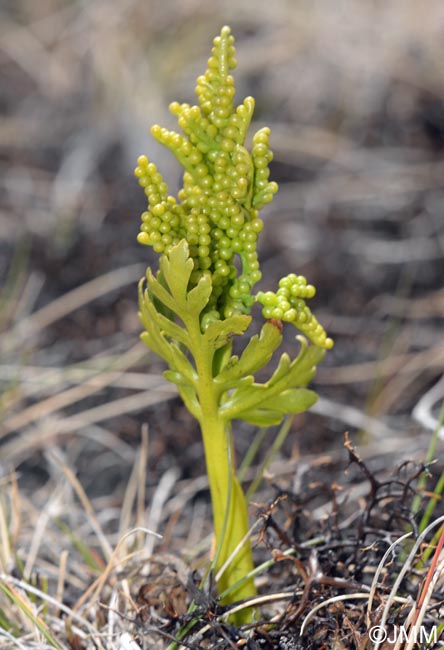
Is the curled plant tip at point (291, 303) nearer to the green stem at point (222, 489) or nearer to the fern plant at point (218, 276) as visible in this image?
the fern plant at point (218, 276)

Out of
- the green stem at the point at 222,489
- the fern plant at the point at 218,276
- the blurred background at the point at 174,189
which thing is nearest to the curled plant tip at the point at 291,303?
the fern plant at the point at 218,276

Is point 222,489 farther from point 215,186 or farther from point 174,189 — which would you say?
point 174,189

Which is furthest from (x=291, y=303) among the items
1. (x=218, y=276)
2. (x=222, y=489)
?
(x=222, y=489)

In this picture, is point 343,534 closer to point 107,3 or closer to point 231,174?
point 231,174

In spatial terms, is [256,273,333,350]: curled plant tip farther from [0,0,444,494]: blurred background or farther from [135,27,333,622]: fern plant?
[0,0,444,494]: blurred background

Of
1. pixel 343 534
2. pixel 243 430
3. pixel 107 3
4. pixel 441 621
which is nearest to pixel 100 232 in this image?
pixel 243 430
